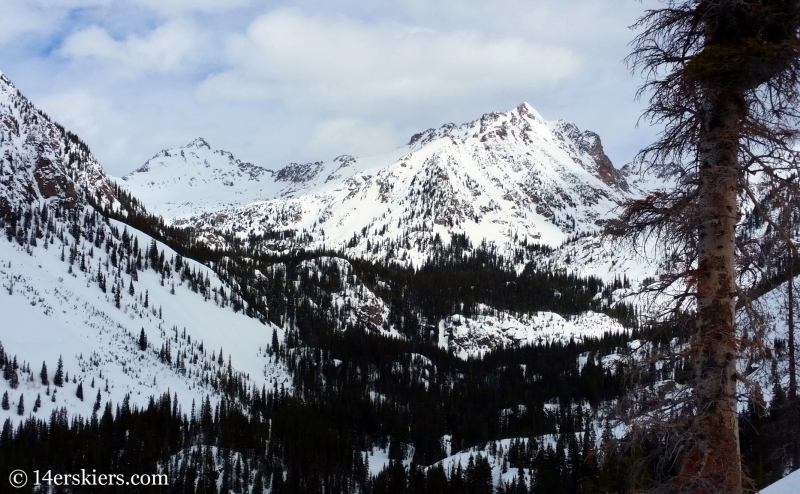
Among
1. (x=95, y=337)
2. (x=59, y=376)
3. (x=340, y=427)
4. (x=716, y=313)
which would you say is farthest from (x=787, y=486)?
(x=95, y=337)

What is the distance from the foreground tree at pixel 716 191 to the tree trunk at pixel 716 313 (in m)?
0.02

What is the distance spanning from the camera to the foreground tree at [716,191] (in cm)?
940

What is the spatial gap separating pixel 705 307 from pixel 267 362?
199m

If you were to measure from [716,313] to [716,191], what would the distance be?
1.98m

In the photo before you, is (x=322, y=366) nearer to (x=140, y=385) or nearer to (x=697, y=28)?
(x=140, y=385)

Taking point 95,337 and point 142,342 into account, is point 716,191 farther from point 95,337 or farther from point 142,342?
point 142,342

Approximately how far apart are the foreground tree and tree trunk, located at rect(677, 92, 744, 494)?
0.02 meters

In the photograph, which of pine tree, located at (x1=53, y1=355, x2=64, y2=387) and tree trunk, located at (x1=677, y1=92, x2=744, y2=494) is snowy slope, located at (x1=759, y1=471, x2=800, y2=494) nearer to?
tree trunk, located at (x1=677, y1=92, x2=744, y2=494)

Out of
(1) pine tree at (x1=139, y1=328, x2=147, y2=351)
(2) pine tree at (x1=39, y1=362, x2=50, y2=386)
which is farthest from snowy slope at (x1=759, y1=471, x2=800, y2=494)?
(1) pine tree at (x1=139, y1=328, x2=147, y2=351)

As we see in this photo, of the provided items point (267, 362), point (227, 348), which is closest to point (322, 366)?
point (267, 362)

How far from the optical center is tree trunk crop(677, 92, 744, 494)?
365 inches

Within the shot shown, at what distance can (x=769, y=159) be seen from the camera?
10.2m

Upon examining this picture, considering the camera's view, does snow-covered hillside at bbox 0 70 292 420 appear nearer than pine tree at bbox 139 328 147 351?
Yes

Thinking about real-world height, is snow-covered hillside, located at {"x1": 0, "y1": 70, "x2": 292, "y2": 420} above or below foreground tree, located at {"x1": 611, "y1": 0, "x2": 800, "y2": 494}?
above
